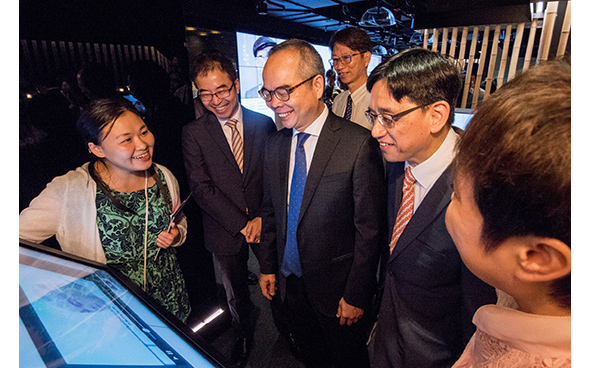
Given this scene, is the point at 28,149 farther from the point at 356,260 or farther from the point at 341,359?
the point at 341,359

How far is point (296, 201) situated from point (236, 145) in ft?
2.59

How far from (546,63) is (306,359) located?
2.43 metres

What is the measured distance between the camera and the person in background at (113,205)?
149cm

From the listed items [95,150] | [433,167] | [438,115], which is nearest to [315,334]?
[433,167]

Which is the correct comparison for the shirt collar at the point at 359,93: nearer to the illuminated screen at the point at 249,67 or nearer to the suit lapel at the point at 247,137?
the suit lapel at the point at 247,137

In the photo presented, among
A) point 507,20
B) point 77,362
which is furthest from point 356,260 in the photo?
point 507,20

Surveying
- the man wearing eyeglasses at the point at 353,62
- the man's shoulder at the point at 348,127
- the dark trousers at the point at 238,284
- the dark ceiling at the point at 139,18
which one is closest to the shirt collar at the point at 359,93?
the man wearing eyeglasses at the point at 353,62

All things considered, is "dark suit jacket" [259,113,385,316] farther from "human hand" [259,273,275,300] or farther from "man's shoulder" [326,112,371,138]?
"human hand" [259,273,275,300]

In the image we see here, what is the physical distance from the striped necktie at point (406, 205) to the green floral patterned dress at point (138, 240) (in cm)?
143

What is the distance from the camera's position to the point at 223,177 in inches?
84.2

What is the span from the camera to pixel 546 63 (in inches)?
19.1

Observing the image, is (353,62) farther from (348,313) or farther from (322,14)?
(322,14)

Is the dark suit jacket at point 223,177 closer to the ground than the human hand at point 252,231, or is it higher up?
higher up

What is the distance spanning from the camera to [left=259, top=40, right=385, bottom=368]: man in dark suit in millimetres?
1564
